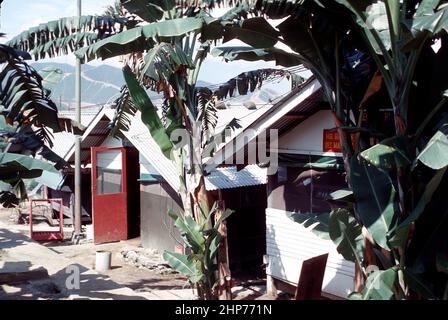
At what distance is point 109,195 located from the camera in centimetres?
1566

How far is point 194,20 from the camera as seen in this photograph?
5477mm

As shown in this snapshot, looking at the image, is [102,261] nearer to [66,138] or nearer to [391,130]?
[391,130]

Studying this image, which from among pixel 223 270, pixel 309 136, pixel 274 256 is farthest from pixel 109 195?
pixel 223 270

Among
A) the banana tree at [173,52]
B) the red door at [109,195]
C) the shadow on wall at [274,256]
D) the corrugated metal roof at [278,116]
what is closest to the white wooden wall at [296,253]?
the shadow on wall at [274,256]

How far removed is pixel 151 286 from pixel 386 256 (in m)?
6.82

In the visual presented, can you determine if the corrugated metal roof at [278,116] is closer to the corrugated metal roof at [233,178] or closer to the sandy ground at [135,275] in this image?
the corrugated metal roof at [233,178]

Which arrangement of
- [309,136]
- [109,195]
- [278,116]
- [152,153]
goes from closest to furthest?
[278,116]
[309,136]
[152,153]
[109,195]

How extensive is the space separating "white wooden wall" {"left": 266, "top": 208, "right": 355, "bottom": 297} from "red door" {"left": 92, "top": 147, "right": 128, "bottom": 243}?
6.91 metres

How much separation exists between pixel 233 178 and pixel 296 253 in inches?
118

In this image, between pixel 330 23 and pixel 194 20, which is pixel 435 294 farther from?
pixel 194 20

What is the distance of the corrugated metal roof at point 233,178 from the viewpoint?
11645 mm

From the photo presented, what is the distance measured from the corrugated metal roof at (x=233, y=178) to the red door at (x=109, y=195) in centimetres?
474

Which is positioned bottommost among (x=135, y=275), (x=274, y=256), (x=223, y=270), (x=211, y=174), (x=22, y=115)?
(x=135, y=275)

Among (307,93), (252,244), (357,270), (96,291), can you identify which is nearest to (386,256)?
(357,270)
